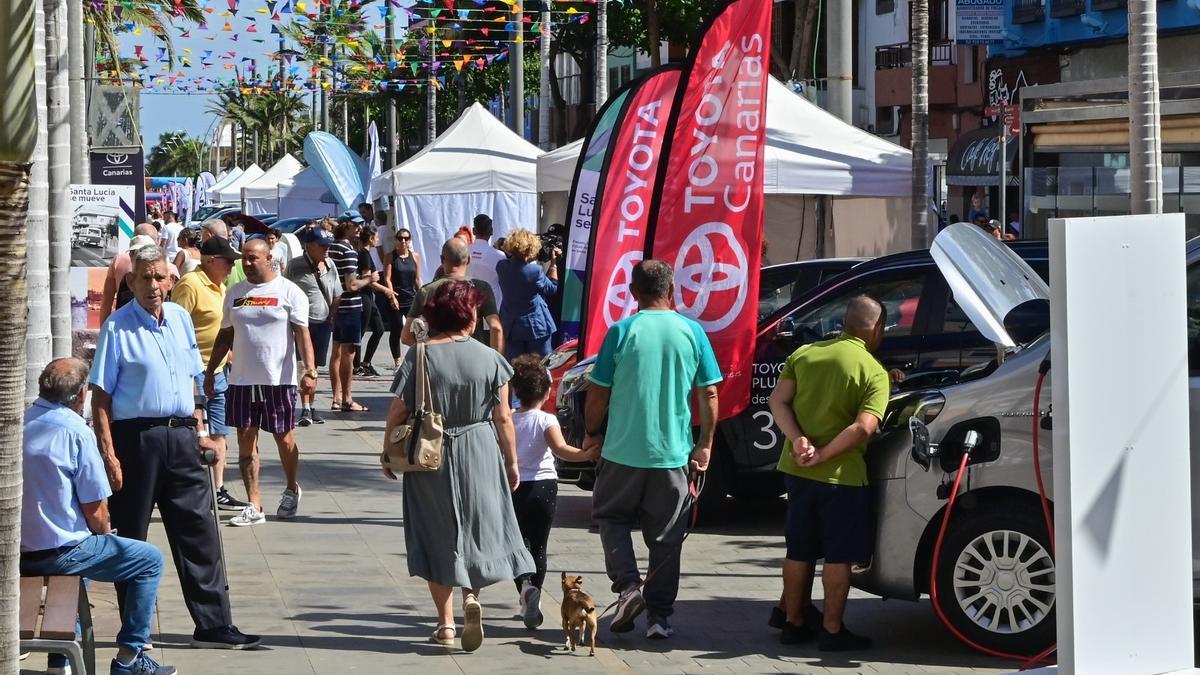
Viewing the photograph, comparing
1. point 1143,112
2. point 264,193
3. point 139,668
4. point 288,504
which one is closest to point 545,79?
point 264,193

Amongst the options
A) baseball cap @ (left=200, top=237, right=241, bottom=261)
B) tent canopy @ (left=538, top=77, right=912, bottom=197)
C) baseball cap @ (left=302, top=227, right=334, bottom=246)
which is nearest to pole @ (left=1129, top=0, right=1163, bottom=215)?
tent canopy @ (left=538, top=77, right=912, bottom=197)

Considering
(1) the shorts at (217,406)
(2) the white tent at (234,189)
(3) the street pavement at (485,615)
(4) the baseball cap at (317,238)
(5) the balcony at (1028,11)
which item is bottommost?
(3) the street pavement at (485,615)

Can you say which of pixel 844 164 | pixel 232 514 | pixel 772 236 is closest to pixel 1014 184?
pixel 772 236

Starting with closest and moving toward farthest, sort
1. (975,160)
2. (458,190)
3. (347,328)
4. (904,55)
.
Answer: (347,328) < (458,190) < (975,160) < (904,55)

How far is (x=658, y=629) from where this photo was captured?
24.9ft

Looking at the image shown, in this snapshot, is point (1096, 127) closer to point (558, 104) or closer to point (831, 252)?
point (831, 252)

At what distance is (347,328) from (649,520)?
9333 millimetres

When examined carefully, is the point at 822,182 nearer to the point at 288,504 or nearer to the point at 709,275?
the point at 709,275

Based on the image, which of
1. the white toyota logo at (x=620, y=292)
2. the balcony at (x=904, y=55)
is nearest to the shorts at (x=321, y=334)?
the white toyota logo at (x=620, y=292)

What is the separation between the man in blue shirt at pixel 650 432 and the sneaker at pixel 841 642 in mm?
705

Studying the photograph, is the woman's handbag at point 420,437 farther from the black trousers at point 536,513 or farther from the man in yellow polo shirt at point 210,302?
the man in yellow polo shirt at point 210,302

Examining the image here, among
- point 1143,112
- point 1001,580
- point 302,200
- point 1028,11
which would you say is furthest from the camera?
point 302,200

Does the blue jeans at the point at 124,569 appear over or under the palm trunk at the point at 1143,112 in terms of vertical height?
under

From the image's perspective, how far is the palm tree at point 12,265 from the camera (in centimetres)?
393
